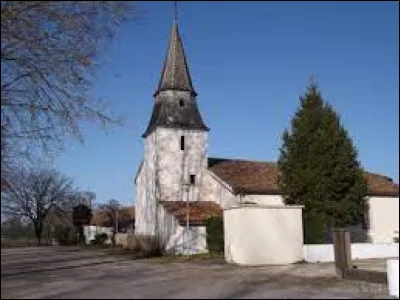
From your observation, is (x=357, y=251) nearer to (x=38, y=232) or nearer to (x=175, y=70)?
(x=175, y=70)

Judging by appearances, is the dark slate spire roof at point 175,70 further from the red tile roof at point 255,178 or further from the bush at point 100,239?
the bush at point 100,239

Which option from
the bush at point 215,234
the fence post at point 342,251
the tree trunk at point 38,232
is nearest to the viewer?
the fence post at point 342,251

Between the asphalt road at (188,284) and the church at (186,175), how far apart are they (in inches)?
588

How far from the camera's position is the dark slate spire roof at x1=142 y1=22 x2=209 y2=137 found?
42844 millimetres

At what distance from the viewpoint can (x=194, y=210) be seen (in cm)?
3931

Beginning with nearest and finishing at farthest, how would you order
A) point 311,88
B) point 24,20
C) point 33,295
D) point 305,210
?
1. point 33,295
2. point 24,20
3. point 305,210
4. point 311,88

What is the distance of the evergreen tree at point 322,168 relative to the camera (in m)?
34.4

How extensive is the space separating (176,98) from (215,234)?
42.7 ft

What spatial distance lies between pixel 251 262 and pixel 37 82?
1261 centimetres

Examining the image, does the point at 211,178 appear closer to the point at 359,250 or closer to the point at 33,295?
the point at 359,250

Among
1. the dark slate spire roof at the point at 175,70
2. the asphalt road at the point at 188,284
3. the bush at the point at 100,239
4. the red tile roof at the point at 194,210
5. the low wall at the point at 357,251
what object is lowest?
the asphalt road at the point at 188,284

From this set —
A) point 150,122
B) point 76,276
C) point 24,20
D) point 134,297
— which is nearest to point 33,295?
point 134,297

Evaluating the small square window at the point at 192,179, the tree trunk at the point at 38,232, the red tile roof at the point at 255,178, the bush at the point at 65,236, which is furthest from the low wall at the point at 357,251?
the tree trunk at the point at 38,232

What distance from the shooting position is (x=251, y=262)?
26375 millimetres
